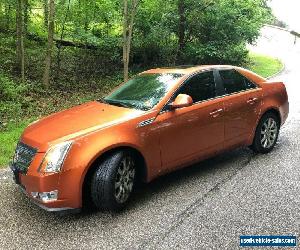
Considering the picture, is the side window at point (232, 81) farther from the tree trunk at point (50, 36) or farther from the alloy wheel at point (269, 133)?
the tree trunk at point (50, 36)

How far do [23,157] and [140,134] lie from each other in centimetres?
145

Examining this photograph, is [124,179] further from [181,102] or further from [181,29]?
[181,29]

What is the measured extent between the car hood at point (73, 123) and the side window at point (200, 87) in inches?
36.8

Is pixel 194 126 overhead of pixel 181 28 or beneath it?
beneath

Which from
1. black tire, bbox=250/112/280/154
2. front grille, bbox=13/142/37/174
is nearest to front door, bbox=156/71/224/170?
black tire, bbox=250/112/280/154

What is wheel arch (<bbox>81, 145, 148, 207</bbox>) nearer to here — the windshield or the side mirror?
the windshield

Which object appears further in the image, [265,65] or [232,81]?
[265,65]

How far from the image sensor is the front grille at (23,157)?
486 centimetres

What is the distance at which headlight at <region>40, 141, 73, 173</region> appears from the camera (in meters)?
4.63

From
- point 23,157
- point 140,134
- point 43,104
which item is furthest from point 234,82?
point 43,104

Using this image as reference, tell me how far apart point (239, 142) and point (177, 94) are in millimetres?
1572

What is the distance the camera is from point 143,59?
55.5 feet

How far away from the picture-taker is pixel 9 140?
824cm

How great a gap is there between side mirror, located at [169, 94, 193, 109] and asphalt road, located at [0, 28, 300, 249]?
3.85ft
